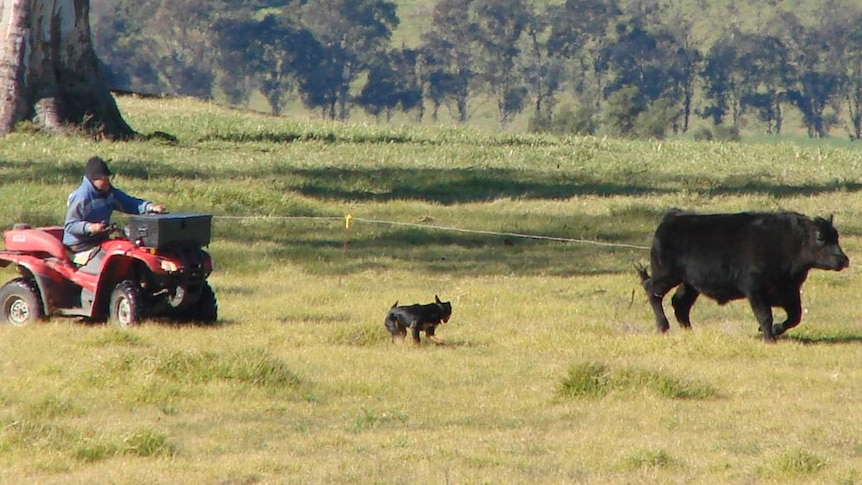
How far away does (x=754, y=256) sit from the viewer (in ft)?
45.6

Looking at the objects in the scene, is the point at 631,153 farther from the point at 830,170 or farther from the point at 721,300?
the point at 721,300

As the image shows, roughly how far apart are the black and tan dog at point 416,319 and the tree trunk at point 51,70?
17227 mm

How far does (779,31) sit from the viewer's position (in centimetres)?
10500

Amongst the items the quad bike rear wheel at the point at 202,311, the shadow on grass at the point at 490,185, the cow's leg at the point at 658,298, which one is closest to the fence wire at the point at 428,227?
the shadow on grass at the point at 490,185

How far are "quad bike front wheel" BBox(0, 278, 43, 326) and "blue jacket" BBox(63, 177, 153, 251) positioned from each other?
1.76 ft

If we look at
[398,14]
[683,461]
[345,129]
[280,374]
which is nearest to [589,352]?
[280,374]

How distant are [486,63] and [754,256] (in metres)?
84.3

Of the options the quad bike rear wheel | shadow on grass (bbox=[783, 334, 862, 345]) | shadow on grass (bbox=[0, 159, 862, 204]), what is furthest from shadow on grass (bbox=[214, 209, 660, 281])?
the quad bike rear wheel

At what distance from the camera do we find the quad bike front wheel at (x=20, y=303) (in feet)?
46.0

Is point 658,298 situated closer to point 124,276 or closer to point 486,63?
point 124,276

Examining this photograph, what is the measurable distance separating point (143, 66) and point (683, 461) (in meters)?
93.0

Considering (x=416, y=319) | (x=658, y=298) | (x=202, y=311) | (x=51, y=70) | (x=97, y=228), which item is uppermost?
(x=51, y=70)

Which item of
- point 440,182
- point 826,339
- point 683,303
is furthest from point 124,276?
point 440,182

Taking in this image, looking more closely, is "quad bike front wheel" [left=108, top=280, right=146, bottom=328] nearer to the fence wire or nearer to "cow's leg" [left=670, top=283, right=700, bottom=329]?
"cow's leg" [left=670, top=283, right=700, bottom=329]
